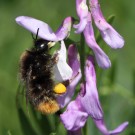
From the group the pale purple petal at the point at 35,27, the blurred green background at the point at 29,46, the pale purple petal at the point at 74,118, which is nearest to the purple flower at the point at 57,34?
the pale purple petal at the point at 35,27

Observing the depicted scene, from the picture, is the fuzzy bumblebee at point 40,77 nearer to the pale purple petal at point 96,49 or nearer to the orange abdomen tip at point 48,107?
the orange abdomen tip at point 48,107

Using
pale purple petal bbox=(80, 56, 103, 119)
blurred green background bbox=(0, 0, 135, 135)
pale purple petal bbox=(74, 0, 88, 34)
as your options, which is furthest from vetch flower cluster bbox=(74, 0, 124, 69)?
blurred green background bbox=(0, 0, 135, 135)

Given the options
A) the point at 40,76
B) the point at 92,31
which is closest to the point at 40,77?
the point at 40,76

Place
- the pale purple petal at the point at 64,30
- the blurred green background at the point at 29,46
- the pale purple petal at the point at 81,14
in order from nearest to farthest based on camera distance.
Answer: the pale purple petal at the point at 81,14 → the pale purple petal at the point at 64,30 → the blurred green background at the point at 29,46

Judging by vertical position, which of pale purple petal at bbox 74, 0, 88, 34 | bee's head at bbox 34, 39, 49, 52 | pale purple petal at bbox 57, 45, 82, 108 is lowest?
pale purple petal at bbox 57, 45, 82, 108

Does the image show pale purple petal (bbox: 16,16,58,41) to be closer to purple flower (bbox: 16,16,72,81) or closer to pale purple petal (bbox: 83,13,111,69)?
purple flower (bbox: 16,16,72,81)

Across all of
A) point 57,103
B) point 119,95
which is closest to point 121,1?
point 119,95
